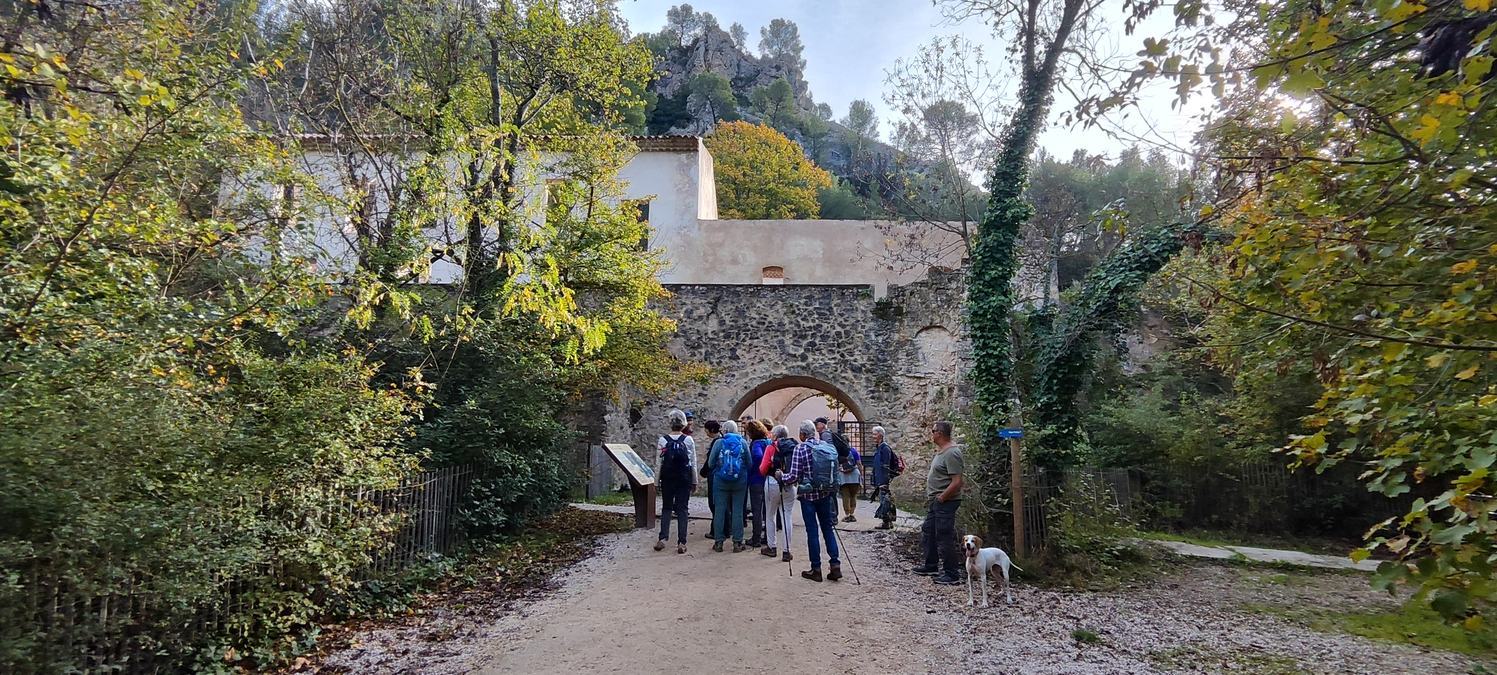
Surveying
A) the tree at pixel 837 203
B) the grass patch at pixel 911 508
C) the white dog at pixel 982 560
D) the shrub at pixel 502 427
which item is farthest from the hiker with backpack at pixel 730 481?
the tree at pixel 837 203

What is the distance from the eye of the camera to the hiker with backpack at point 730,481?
7699mm

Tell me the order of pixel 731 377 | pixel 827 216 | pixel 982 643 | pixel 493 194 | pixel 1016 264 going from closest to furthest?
pixel 982 643 → pixel 1016 264 → pixel 493 194 → pixel 731 377 → pixel 827 216

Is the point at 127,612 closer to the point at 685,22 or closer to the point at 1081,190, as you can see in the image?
the point at 1081,190

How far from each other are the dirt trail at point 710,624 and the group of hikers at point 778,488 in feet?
1.49

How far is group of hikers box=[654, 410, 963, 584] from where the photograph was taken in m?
6.61

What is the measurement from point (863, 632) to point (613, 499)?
29.0 ft

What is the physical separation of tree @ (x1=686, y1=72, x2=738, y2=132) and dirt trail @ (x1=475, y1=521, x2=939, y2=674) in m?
36.9

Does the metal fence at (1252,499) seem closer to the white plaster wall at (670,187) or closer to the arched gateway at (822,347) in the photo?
the arched gateway at (822,347)

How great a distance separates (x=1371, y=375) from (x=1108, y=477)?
324 inches

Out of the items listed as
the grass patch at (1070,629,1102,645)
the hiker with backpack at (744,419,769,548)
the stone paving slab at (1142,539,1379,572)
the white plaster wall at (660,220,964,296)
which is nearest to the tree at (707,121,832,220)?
the white plaster wall at (660,220,964,296)

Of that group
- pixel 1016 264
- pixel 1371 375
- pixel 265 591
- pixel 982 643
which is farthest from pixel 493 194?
pixel 1371 375

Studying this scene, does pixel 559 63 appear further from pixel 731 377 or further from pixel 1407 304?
pixel 1407 304

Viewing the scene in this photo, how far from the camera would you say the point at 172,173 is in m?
7.49

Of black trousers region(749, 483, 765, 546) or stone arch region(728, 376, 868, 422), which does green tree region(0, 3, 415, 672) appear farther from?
stone arch region(728, 376, 868, 422)
